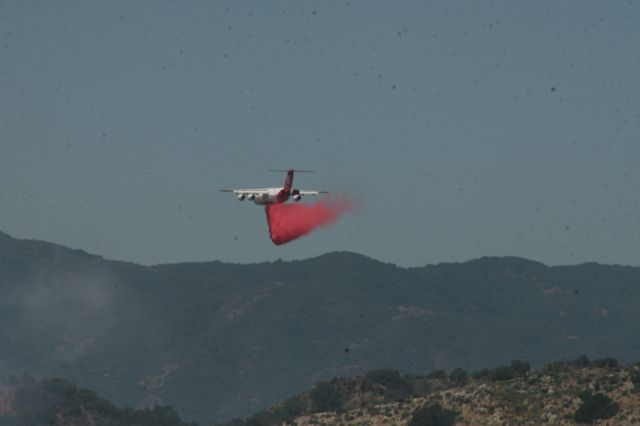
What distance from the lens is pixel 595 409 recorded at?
380 feet

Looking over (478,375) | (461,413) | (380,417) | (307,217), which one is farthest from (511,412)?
(478,375)

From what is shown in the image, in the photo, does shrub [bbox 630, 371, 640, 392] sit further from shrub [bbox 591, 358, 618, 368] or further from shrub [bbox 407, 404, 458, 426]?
shrub [bbox 407, 404, 458, 426]

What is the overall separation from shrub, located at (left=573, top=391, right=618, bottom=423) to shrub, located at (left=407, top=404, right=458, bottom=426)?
14289mm

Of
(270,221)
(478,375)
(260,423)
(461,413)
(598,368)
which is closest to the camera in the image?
(270,221)

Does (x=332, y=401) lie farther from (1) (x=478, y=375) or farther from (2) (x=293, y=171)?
(2) (x=293, y=171)

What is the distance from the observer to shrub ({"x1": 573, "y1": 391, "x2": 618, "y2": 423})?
377 ft

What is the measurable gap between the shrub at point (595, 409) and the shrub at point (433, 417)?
14.3 m

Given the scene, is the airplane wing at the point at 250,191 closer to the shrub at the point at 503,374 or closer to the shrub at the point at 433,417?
the shrub at the point at 433,417

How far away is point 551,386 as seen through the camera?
130m

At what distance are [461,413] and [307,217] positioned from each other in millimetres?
32927

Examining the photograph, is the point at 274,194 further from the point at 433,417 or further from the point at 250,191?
the point at 433,417

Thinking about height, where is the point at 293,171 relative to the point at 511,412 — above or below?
above

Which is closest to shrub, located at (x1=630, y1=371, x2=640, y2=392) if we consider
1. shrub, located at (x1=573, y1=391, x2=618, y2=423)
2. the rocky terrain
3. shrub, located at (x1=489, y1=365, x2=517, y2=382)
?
the rocky terrain

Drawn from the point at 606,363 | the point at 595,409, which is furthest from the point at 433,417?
the point at 606,363
